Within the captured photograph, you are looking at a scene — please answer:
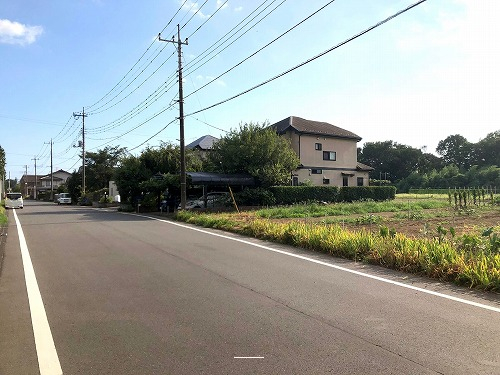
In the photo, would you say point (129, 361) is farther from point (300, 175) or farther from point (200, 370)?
point (300, 175)

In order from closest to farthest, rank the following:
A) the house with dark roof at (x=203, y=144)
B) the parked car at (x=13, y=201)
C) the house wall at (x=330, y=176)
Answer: the house wall at (x=330, y=176) → the parked car at (x=13, y=201) → the house with dark roof at (x=203, y=144)

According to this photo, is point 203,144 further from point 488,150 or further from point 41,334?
point 488,150

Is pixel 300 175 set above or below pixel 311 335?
above

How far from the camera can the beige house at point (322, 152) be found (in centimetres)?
3903

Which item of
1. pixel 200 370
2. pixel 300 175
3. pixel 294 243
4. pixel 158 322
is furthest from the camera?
Result: pixel 300 175

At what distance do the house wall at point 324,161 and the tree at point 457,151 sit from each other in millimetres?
56336

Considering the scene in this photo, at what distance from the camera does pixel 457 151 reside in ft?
310

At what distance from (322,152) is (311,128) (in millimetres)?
2699

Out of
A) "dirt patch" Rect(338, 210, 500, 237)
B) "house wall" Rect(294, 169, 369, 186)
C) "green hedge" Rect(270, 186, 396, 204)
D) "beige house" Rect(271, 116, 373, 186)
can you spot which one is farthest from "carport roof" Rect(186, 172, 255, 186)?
"dirt patch" Rect(338, 210, 500, 237)

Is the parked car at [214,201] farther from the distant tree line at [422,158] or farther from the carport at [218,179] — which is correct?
the distant tree line at [422,158]

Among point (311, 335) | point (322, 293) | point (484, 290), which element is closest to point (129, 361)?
point (311, 335)

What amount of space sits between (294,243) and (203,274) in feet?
15.4

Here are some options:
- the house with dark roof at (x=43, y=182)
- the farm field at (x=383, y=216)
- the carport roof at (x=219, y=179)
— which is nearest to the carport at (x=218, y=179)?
the carport roof at (x=219, y=179)

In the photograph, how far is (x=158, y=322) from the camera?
16.4 feet
